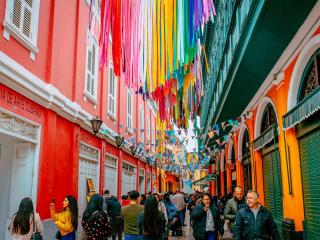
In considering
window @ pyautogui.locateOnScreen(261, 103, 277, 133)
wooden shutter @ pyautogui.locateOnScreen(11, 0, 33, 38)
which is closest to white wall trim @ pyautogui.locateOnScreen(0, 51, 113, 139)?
wooden shutter @ pyautogui.locateOnScreen(11, 0, 33, 38)

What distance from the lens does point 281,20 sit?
738cm

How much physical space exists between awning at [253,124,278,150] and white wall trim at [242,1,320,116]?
Result: 1.18 m

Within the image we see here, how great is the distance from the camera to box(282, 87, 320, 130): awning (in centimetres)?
708

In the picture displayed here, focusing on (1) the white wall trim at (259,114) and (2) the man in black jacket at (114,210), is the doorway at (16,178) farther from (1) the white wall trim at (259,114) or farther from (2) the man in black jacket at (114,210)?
(1) the white wall trim at (259,114)

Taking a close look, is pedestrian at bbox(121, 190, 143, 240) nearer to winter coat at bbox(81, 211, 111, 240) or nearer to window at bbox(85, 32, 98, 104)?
winter coat at bbox(81, 211, 111, 240)

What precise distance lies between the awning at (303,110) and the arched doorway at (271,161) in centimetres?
140

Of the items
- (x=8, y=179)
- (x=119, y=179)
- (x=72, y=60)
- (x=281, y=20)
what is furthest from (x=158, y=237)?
(x=119, y=179)

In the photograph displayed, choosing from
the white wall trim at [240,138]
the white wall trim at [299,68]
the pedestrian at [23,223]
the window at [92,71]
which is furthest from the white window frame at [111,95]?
the pedestrian at [23,223]

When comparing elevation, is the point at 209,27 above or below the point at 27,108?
above

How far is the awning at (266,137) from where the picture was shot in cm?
1059

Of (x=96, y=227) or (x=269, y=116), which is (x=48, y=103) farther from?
(x=269, y=116)

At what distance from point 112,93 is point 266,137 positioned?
8.76 m

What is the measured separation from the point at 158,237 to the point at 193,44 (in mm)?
3250

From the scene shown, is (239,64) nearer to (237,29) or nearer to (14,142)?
(237,29)
